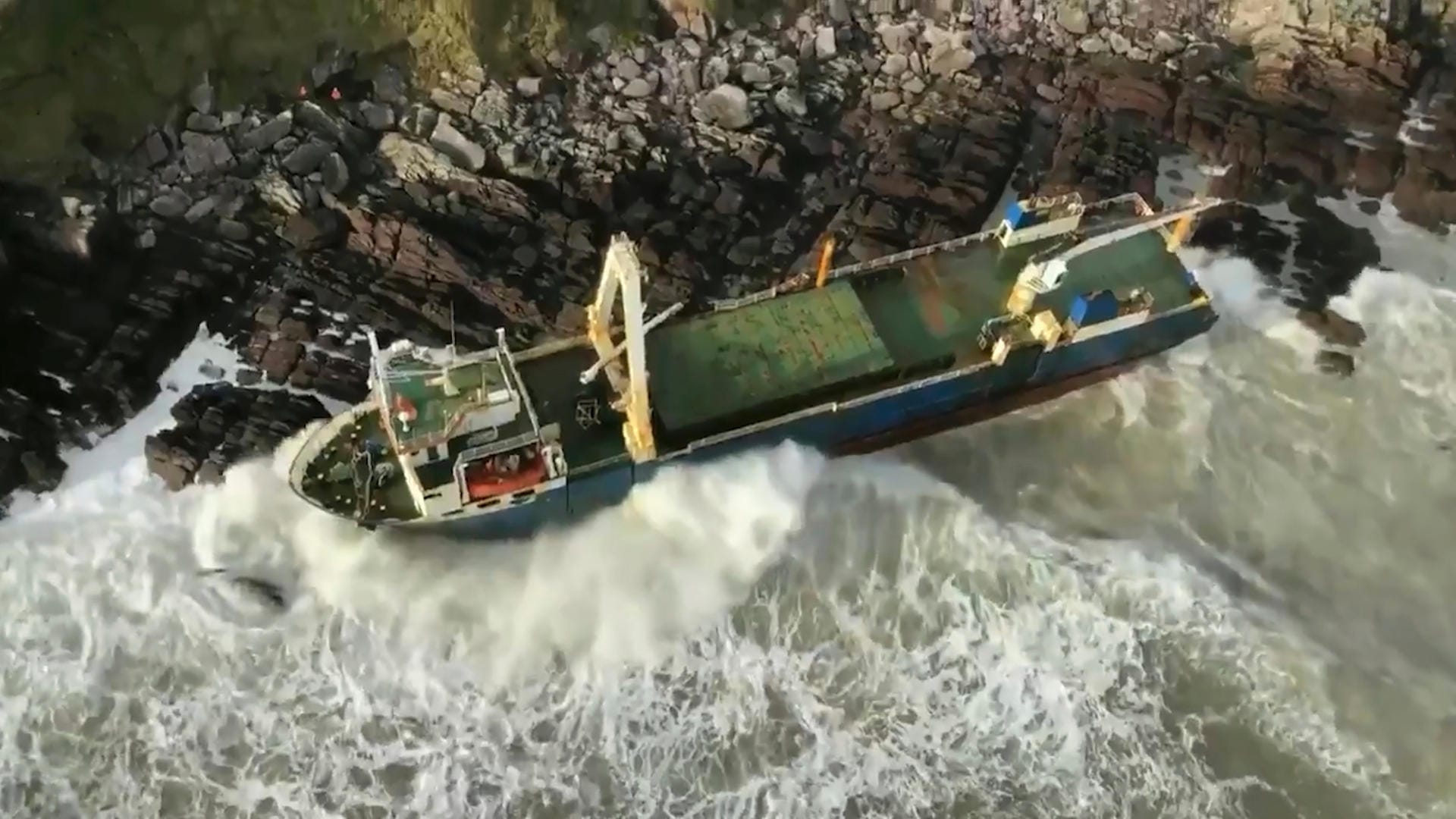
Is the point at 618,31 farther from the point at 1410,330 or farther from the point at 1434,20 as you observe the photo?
the point at 1434,20

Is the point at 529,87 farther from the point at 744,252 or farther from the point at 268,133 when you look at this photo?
the point at 744,252

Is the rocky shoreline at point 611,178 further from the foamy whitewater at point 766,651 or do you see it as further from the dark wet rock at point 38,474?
the foamy whitewater at point 766,651

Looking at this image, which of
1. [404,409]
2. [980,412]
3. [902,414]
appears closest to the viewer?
[404,409]

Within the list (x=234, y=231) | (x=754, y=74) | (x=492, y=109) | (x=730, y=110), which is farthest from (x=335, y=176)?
(x=754, y=74)

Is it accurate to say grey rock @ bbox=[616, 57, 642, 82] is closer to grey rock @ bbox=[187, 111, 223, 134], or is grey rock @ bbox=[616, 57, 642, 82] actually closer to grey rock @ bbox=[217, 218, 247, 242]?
grey rock @ bbox=[187, 111, 223, 134]

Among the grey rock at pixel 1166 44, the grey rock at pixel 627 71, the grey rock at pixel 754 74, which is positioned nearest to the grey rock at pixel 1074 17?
the grey rock at pixel 1166 44

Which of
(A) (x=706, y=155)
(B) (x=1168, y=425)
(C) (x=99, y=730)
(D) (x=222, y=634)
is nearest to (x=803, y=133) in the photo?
(A) (x=706, y=155)
